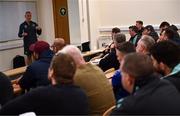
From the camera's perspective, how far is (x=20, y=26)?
8711mm

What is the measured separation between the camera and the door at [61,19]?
1059 centimetres

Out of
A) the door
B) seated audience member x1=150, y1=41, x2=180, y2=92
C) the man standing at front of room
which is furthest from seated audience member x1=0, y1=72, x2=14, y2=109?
the door

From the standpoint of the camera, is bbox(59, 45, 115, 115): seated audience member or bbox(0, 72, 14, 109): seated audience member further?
bbox(0, 72, 14, 109): seated audience member

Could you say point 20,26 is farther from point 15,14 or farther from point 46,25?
point 46,25

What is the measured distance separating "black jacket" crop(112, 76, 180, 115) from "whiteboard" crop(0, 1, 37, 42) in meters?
7.30

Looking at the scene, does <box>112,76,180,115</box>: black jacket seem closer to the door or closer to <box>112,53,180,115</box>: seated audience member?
<box>112,53,180,115</box>: seated audience member

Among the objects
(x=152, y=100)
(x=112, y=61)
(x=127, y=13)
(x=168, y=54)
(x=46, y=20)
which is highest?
(x=127, y=13)

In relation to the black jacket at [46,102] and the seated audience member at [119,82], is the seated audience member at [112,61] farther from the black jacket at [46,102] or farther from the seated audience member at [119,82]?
the black jacket at [46,102]

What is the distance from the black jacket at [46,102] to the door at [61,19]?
336 inches

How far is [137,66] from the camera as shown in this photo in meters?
2.05

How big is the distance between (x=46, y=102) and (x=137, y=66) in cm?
61

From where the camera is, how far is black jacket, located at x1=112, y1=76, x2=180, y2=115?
6.19 feet

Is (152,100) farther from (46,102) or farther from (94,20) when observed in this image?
(94,20)

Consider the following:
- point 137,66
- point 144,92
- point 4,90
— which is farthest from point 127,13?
point 144,92
